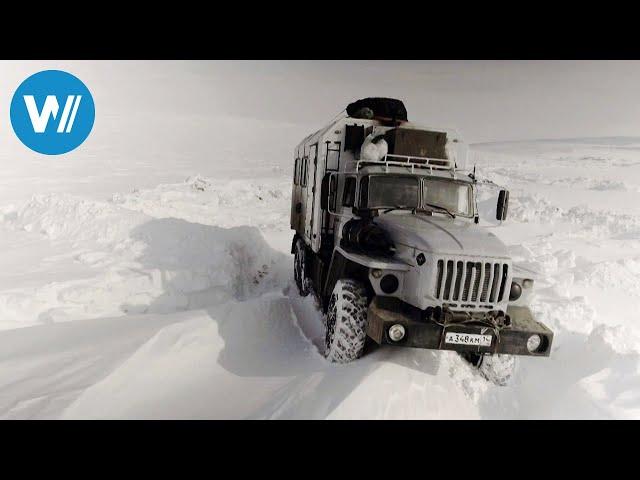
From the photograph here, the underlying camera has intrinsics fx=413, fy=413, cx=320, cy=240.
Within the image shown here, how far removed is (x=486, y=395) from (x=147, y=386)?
12.3 feet

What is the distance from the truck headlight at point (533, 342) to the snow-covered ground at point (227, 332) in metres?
0.64

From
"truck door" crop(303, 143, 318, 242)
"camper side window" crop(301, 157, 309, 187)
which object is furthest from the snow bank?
"camper side window" crop(301, 157, 309, 187)

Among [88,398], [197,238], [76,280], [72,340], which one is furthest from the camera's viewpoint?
[197,238]

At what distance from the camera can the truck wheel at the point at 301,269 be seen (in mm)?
8594

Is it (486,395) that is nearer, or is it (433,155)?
(486,395)

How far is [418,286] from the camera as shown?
4.56 m

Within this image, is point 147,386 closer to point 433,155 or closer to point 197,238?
point 433,155

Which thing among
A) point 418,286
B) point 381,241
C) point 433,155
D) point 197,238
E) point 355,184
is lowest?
point 197,238

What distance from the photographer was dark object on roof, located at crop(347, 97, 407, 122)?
7.07 meters

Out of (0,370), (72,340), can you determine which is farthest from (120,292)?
(0,370)

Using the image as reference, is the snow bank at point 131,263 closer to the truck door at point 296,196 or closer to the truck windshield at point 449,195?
the truck door at point 296,196

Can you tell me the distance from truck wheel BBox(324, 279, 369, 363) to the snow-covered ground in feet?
0.69

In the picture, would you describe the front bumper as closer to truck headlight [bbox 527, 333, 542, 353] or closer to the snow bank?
truck headlight [bbox 527, 333, 542, 353]

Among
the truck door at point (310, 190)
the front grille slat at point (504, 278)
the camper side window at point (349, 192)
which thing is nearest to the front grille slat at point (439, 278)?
the front grille slat at point (504, 278)
